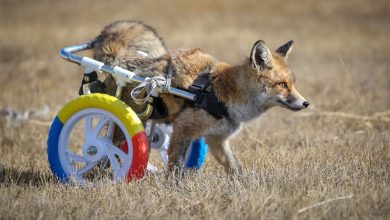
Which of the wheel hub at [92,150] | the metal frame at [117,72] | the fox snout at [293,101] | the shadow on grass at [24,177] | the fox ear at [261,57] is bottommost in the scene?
the shadow on grass at [24,177]

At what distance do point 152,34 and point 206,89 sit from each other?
5.15 ft

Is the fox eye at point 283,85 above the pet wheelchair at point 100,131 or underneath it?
above

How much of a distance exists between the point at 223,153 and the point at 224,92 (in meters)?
0.87

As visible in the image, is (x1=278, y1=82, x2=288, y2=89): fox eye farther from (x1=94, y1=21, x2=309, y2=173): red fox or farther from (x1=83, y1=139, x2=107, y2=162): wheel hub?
(x1=83, y1=139, x2=107, y2=162): wheel hub

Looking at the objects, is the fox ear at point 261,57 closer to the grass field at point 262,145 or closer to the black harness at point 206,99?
the black harness at point 206,99

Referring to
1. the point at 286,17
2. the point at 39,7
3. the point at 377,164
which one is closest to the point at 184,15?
the point at 286,17

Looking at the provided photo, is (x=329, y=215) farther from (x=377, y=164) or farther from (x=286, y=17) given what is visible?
(x=286, y=17)

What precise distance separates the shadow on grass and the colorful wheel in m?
0.30

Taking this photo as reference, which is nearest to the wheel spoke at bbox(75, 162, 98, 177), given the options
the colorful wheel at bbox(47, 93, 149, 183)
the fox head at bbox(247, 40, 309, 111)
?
the colorful wheel at bbox(47, 93, 149, 183)

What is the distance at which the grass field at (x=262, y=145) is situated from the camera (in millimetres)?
5285

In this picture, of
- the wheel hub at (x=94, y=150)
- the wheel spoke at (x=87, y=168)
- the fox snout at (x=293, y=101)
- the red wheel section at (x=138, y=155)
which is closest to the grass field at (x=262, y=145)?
the red wheel section at (x=138, y=155)

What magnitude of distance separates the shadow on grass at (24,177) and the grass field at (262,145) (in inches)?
0.6

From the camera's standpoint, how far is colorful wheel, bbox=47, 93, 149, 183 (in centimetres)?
590

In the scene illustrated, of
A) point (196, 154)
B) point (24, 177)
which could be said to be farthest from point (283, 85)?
point (24, 177)
